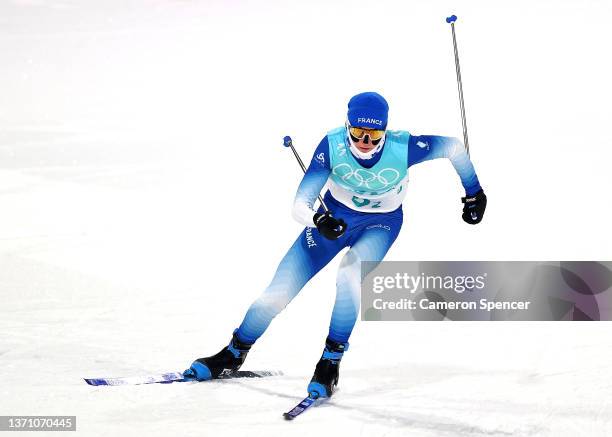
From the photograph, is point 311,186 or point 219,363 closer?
point 311,186

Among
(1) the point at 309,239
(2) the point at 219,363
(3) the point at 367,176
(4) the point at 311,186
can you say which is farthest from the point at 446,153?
(2) the point at 219,363

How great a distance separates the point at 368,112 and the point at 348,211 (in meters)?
0.66

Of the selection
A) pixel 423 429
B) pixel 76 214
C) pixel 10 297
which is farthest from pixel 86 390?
pixel 76 214

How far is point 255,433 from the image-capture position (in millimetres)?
4207

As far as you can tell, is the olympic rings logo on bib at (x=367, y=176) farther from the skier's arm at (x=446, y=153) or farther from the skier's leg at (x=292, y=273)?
the skier's leg at (x=292, y=273)

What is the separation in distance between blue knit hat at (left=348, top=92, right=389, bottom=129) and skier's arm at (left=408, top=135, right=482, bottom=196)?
0.94 feet

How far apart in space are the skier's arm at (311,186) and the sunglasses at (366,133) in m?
0.19

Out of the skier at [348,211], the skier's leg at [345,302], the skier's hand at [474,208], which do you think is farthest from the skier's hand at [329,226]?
the skier's hand at [474,208]

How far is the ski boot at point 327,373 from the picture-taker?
4719mm

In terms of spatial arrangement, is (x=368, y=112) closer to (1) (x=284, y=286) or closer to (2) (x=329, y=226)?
(2) (x=329, y=226)

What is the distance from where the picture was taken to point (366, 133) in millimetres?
4707

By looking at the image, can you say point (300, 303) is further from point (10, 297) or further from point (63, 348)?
point (10, 297)

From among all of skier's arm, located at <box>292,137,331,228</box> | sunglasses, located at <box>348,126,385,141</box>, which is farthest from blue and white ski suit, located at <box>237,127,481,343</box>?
sunglasses, located at <box>348,126,385,141</box>

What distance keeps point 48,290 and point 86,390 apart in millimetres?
3817
